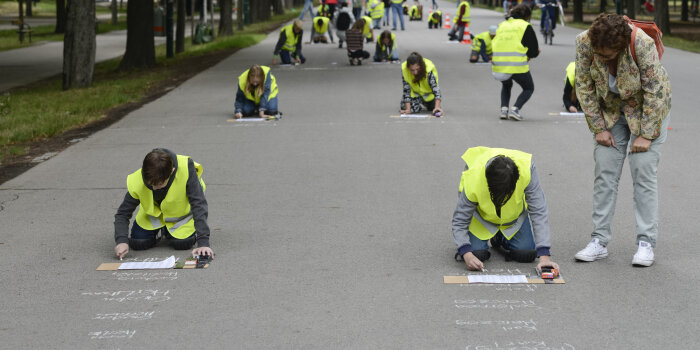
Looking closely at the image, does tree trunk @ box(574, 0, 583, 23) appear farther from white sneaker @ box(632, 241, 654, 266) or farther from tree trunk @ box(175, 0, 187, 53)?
white sneaker @ box(632, 241, 654, 266)

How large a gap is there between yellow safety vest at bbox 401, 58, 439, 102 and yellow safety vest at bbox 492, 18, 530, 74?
92 cm

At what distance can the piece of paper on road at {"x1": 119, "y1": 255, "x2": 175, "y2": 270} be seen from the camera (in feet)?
20.8

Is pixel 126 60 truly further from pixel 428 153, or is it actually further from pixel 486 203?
pixel 486 203

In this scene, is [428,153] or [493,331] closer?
[493,331]

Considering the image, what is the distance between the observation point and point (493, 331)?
16.6 feet

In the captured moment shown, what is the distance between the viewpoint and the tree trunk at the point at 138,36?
23281 mm

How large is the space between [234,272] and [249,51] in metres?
22.4

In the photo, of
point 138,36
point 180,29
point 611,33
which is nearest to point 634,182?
point 611,33

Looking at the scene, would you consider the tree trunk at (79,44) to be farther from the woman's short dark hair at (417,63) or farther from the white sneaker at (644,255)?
the white sneaker at (644,255)

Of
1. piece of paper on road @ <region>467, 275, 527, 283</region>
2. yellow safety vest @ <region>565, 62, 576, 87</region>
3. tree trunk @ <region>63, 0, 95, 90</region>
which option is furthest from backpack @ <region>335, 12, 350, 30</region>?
piece of paper on road @ <region>467, 275, 527, 283</region>

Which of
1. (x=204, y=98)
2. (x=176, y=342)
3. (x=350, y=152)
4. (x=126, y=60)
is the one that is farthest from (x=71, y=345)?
(x=126, y=60)

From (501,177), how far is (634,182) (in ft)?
3.72

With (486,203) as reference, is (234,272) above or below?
below

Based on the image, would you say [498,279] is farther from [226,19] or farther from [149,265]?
[226,19]
